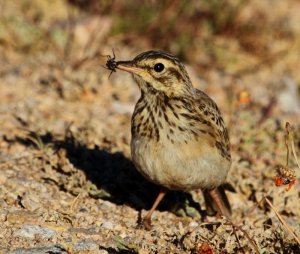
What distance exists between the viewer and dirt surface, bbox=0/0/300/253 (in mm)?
5699

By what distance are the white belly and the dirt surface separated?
1.34 ft

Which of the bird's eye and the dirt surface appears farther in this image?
the bird's eye

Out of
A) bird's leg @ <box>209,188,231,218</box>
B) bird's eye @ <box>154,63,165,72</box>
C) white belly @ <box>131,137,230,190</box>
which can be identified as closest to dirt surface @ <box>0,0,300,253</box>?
bird's leg @ <box>209,188,231,218</box>

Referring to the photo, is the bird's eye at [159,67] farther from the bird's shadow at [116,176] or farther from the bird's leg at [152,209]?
the bird's shadow at [116,176]

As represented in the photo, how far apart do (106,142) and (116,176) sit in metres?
0.88

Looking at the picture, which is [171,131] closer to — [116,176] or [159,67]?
[159,67]

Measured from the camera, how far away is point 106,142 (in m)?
8.02

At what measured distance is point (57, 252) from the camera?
529 cm

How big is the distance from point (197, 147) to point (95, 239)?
114cm

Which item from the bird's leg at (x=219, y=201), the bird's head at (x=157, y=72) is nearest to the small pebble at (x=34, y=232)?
the bird's head at (x=157, y=72)

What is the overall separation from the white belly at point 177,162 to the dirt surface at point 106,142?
408mm

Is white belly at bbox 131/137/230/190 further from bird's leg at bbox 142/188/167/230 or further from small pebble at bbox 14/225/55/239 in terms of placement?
small pebble at bbox 14/225/55/239

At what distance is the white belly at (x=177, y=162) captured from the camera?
5.82m

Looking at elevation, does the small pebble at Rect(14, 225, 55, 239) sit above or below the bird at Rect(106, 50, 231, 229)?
below
